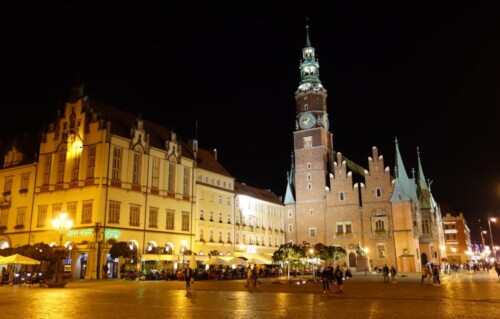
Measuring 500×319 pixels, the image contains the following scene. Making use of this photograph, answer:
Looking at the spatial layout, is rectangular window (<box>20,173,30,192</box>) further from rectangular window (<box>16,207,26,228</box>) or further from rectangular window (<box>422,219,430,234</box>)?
rectangular window (<box>422,219,430,234</box>)

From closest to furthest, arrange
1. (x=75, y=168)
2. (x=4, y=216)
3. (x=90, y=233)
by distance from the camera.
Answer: (x=90, y=233), (x=75, y=168), (x=4, y=216)

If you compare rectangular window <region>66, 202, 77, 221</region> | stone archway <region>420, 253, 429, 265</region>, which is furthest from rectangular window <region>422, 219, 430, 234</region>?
rectangular window <region>66, 202, 77, 221</region>

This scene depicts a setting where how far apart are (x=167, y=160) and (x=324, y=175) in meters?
33.2

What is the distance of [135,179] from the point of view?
5041cm

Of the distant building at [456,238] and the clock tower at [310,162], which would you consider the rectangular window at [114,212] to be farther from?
the distant building at [456,238]

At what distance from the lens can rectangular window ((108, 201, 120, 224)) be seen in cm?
4656

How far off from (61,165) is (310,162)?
1722 inches

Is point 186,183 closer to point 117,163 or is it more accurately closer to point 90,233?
point 117,163

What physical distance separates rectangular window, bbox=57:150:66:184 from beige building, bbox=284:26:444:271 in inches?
1344

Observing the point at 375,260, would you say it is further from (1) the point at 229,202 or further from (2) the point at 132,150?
(2) the point at 132,150

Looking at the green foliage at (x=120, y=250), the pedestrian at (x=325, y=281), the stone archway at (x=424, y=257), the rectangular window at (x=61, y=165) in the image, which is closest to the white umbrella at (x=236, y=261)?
the green foliage at (x=120, y=250)

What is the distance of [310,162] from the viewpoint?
266ft

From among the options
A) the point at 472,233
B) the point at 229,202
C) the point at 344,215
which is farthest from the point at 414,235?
the point at 472,233

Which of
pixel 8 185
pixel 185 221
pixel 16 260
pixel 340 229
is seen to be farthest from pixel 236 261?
pixel 340 229
